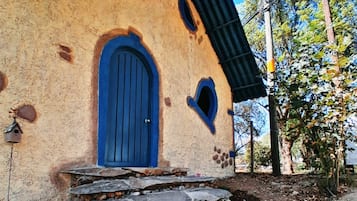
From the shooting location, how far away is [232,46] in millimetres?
8914

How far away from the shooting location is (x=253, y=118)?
16.2 meters

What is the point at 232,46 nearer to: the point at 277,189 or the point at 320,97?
the point at 320,97

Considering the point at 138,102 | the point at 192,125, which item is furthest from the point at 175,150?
the point at 138,102

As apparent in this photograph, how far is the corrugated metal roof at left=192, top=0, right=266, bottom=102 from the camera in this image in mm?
8352

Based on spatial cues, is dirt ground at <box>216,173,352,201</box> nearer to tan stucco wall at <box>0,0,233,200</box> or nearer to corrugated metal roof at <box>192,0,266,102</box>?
tan stucco wall at <box>0,0,233,200</box>

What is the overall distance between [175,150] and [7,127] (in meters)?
3.48

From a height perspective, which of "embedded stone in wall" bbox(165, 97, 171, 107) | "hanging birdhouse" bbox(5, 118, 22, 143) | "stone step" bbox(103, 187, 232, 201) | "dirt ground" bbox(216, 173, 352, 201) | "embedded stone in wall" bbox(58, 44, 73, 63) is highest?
"embedded stone in wall" bbox(58, 44, 73, 63)

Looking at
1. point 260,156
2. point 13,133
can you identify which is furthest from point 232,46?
point 260,156

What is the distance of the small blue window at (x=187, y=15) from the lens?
7.43m

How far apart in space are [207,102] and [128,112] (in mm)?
3688

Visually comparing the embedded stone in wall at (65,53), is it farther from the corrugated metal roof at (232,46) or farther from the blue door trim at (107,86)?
the corrugated metal roof at (232,46)

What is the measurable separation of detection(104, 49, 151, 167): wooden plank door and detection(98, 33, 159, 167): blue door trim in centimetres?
9

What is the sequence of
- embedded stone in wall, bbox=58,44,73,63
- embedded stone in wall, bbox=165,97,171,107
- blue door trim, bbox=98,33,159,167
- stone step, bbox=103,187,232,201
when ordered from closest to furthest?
stone step, bbox=103,187,232,201 < embedded stone in wall, bbox=58,44,73,63 < blue door trim, bbox=98,33,159,167 < embedded stone in wall, bbox=165,97,171,107

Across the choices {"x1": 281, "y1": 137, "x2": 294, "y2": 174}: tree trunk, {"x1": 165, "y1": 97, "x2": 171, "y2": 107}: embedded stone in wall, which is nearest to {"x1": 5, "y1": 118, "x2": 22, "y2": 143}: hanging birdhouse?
{"x1": 165, "y1": 97, "x2": 171, "y2": 107}: embedded stone in wall
